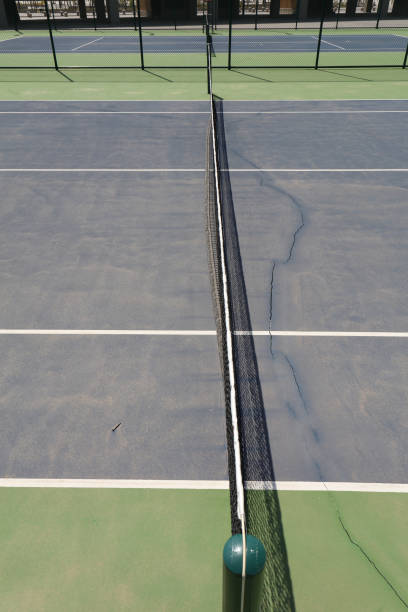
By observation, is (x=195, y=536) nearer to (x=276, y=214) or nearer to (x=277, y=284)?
(x=277, y=284)

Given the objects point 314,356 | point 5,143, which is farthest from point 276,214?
point 5,143

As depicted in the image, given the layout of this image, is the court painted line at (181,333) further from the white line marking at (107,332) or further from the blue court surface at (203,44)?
the blue court surface at (203,44)

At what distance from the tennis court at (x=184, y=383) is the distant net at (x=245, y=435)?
0.15 feet

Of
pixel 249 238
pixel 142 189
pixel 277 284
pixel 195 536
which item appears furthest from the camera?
pixel 142 189

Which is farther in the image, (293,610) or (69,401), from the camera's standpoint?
(69,401)

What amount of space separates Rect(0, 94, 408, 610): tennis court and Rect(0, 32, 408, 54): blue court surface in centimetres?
2394

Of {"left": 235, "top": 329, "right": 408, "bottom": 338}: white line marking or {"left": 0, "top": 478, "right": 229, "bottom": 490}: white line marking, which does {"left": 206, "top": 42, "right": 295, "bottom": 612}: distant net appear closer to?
{"left": 235, "top": 329, "right": 408, "bottom": 338}: white line marking

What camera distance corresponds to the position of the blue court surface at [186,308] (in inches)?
174

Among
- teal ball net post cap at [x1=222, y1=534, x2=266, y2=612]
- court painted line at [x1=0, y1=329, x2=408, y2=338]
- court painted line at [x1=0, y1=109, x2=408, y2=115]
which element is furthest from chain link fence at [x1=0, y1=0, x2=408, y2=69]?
teal ball net post cap at [x1=222, y1=534, x2=266, y2=612]

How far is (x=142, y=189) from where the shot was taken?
10070mm

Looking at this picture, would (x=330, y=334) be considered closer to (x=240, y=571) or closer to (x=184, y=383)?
(x=184, y=383)

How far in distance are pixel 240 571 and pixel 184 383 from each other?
10.3 feet

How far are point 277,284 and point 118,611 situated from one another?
15.6 feet

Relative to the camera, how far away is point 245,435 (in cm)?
448
